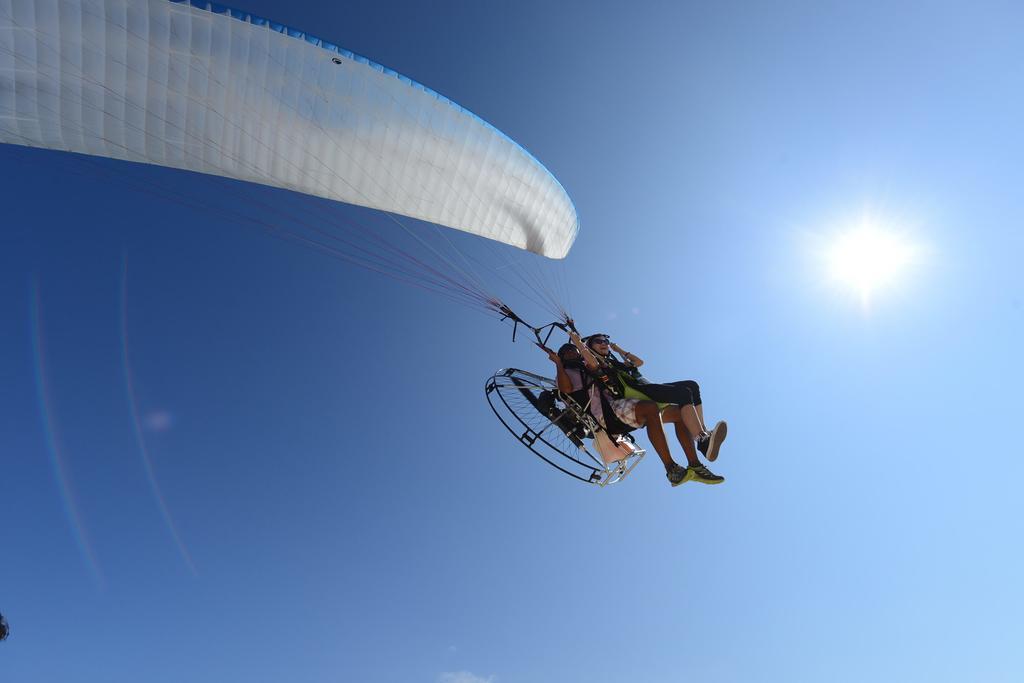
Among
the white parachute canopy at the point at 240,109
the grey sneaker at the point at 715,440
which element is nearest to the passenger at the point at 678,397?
the grey sneaker at the point at 715,440

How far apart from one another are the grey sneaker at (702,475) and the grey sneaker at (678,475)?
37 mm

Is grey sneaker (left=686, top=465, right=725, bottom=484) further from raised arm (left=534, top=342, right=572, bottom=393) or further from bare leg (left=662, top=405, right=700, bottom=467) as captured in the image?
raised arm (left=534, top=342, right=572, bottom=393)

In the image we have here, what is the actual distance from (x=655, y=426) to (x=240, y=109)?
646 cm

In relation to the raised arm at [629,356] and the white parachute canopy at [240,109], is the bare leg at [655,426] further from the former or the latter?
the white parachute canopy at [240,109]

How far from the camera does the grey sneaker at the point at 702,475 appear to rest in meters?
6.45

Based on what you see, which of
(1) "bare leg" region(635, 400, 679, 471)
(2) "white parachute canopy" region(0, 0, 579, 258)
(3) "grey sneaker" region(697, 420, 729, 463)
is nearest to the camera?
(2) "white parachute canopy" region(0, 0, 579, 258)

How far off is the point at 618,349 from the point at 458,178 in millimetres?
3487

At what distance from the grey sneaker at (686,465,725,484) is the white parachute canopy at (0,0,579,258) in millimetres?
4950

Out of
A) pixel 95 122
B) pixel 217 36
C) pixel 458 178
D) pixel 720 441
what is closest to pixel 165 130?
pixel 95 122

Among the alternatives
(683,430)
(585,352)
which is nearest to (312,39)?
(585,352)

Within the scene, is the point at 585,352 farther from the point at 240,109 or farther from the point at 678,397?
the point at 240,109

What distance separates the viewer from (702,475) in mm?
6492

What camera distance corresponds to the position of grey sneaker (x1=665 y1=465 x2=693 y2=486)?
6531 millimetres

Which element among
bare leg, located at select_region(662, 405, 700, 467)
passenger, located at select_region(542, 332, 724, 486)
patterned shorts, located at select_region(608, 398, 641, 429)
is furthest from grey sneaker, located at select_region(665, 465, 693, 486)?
patterned shorts, located at select_region(608, 398, 641, 429)
